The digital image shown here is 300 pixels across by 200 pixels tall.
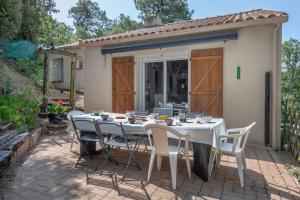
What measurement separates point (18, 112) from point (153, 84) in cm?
389

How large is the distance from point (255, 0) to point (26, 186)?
10996 millimetres

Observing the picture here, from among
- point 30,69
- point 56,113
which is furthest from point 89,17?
point 56,113

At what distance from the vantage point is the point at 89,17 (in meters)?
34.6

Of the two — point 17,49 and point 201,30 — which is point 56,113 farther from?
point 17,49

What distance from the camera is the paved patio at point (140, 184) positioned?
132 inches

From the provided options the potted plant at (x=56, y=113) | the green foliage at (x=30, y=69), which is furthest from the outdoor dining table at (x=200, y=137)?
the green foliage at (x=30, y=69)

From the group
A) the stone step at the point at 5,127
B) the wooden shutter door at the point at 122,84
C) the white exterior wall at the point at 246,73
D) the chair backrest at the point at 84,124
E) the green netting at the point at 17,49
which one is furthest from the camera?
the green netting at the point at 17,49

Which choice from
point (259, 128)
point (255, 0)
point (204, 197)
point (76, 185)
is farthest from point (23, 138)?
point (255, 0)

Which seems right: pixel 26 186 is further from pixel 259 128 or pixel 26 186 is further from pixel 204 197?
pixel 259 128

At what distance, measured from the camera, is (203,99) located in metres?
6.80

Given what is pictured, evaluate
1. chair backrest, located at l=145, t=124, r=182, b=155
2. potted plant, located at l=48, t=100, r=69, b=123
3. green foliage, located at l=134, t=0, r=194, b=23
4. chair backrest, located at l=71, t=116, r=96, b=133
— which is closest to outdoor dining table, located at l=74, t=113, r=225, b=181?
chair backrest, located at l=145, t=124, r=182, b=155

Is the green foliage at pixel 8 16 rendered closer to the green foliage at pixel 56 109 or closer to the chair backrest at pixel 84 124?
the green foliage at pixel 56 109

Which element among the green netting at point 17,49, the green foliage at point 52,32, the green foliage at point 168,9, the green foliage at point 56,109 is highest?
the green foliage at point 168,9

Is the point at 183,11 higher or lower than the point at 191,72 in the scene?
higher
